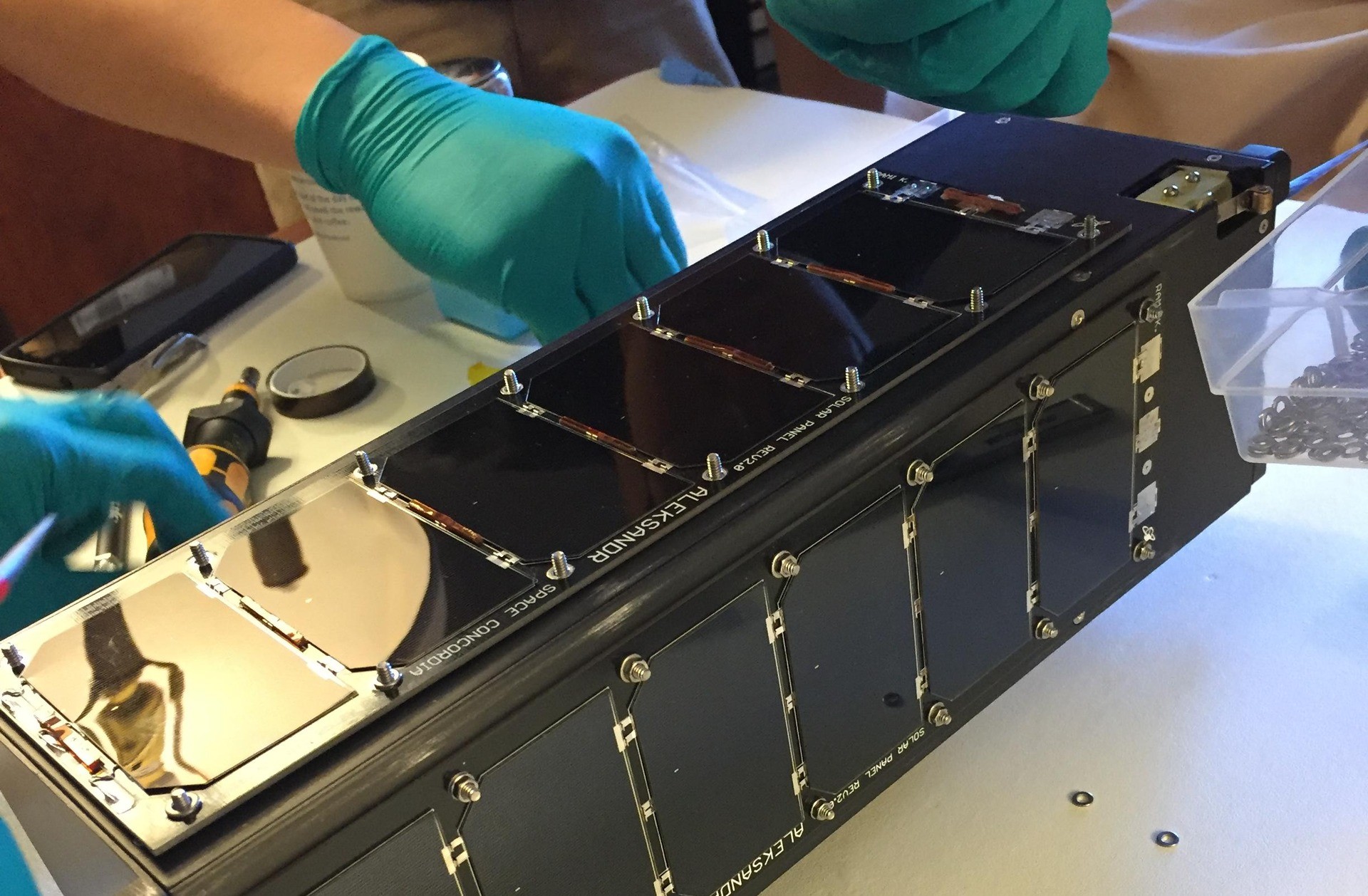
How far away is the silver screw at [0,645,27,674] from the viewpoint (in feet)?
2.04

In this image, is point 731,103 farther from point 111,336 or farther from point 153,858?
point 153,858

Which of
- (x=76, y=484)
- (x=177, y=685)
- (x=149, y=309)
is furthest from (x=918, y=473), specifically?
(x=149, y=309)

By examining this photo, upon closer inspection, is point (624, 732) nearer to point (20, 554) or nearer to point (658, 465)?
point (658, 465)

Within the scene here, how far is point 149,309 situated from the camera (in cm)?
131

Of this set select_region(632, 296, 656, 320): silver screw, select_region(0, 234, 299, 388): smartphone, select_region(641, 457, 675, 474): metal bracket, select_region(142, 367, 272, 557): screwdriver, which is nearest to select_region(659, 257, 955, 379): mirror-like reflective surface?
select_region(632, 296, 656, 320): silver screw

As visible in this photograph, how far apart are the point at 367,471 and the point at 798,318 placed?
0.30 metres

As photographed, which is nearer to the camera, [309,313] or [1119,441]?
[1119,441]

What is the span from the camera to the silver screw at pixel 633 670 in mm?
608

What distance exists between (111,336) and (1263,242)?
1.10 meters

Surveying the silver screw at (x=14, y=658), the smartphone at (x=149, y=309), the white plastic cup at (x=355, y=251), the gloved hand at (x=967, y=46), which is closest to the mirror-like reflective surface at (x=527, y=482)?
the silver screw at (x=14, y=658)

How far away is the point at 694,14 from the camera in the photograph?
179 cm

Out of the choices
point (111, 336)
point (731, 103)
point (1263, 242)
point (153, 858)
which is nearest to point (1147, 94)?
point (731, 103)

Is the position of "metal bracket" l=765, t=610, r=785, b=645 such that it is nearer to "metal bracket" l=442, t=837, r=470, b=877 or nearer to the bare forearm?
"metal bracket" l=442, t=837, r=470, b=877

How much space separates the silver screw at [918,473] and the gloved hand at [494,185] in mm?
384
